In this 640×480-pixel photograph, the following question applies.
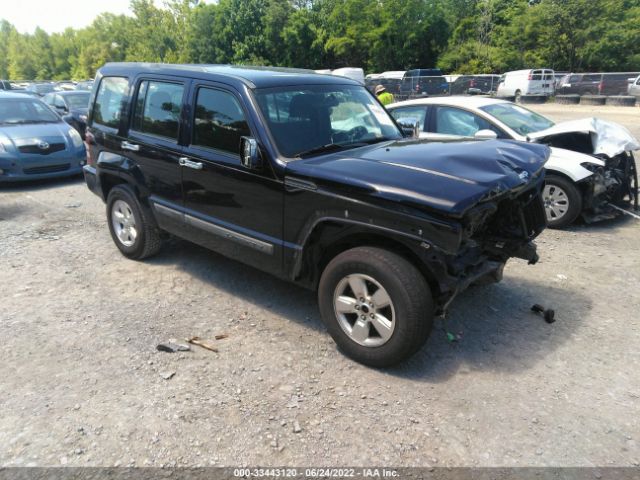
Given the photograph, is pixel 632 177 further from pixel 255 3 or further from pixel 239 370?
pixel 255 3

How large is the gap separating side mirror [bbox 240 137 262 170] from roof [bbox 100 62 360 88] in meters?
0.57

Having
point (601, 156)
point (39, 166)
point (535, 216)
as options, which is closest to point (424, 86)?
point (601, 156)

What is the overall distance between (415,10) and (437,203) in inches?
2091

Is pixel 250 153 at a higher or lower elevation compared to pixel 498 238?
higher

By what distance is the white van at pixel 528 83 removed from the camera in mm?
28828

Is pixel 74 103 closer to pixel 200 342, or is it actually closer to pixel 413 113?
pixel 413 113

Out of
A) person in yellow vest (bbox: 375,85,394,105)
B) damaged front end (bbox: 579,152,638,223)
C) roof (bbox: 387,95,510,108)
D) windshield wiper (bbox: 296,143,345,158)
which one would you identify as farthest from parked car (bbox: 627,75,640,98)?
windshield wiper (bbox: 296,143,345,158)

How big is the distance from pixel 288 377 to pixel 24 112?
911cm

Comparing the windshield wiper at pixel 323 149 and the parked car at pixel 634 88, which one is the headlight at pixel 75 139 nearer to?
the windshield wiper at pixel 323 149

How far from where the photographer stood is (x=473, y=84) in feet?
101

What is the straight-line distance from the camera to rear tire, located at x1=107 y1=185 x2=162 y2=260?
16.3ft

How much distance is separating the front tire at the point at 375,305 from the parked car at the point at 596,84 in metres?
30.1

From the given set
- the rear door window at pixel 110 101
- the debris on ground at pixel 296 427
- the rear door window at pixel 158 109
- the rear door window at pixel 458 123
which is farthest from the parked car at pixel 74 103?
the debris on ground at pixel 296 427

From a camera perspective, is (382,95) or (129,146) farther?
(382,95)
